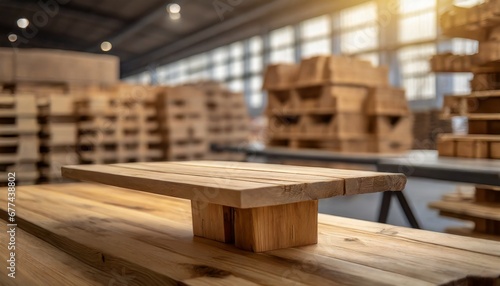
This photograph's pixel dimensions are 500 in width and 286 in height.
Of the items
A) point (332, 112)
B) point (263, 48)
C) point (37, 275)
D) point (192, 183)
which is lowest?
point (37, 275)

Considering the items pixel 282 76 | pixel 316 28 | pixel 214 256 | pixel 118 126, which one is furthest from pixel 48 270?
pixel 316 28

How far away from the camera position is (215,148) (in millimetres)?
8844

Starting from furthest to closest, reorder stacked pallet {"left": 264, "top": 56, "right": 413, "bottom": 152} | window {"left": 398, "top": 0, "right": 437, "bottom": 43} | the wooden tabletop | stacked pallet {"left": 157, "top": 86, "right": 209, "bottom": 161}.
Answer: window {"left": 398, "top": 0, "right": 437, "bottom": 43} → stacked pallet {"left": 157, "top": 86, "right": 209, "bottom": 161} → stacked pallet {"left": 264, "top": 56, "right": 413, "bottom": 152} → the wooden tabletop

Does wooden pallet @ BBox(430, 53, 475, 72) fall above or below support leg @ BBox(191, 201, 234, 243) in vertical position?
above

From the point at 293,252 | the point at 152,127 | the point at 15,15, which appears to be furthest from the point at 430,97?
the point at 293,252

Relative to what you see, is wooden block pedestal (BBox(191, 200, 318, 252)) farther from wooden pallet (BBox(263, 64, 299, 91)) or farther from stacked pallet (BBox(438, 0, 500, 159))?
wooden pallet (BBox(263, 64, 299, 91))

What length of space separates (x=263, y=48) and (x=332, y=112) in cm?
1356

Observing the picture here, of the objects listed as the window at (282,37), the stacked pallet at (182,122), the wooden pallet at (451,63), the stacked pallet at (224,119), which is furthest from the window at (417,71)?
the wooden pallet at (451,63)

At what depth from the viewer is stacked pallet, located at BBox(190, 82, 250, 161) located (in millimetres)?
9211

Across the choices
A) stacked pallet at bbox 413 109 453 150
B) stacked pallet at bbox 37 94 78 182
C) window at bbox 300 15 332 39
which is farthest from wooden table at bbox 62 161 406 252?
window at bbox 300 15 332 39

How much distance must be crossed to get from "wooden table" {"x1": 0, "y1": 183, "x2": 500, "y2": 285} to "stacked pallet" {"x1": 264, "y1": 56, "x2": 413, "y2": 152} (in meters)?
4.54

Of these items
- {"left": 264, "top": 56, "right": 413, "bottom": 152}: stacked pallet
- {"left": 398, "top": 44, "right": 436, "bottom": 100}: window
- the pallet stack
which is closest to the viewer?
the pallet stack

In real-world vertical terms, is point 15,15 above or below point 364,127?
above

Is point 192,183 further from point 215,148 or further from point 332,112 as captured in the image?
point 215,148
